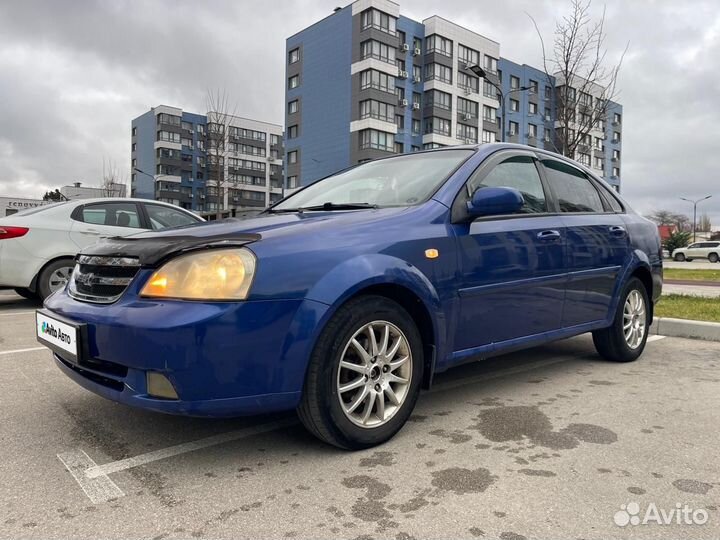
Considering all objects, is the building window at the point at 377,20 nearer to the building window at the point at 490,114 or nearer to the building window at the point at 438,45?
the building window at the point at 438,45

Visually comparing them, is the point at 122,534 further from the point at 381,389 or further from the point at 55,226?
the point at 55,226

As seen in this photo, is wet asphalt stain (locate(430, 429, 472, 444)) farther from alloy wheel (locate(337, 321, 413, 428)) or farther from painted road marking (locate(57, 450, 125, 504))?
painted road marking (locate(57, 450, 125, 504))

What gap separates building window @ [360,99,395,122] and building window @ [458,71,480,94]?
28.8ft

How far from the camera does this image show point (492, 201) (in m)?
3.08

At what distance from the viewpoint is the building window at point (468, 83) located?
51.7 m

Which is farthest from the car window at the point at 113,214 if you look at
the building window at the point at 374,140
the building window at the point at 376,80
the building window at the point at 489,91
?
the building window at the point at 489,91

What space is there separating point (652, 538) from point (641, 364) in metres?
2.95

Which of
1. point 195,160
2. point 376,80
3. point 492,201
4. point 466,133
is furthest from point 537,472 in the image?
point 195,160

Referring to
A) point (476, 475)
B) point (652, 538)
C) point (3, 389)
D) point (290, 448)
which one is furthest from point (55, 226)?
point (652, 538)

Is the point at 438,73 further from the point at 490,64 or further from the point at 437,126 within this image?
the point at 490,64

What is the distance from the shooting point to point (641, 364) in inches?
181

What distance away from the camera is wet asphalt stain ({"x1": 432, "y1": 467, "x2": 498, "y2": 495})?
228 centimetres

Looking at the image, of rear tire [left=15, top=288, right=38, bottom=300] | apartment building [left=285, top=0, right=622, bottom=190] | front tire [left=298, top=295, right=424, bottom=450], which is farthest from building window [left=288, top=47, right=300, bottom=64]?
front tire [left=298, top=295, right=424, bottom=450]

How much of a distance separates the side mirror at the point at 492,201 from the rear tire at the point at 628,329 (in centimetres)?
181
